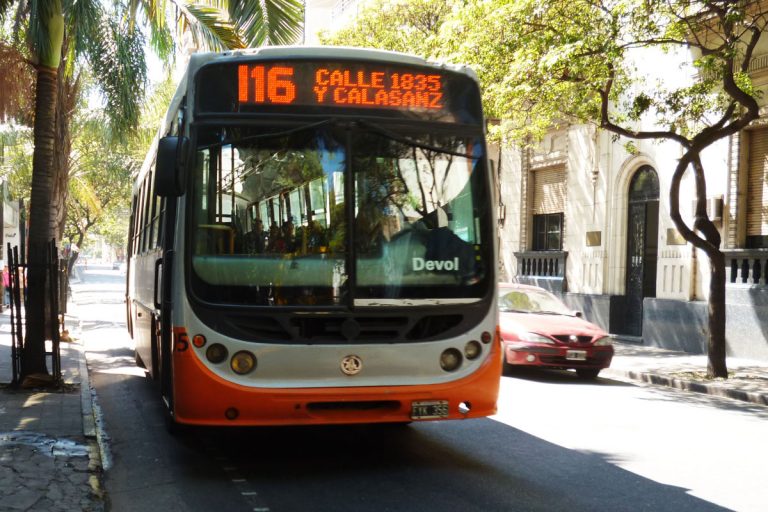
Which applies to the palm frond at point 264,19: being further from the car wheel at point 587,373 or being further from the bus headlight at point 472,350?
the bus headlight at point 472,350

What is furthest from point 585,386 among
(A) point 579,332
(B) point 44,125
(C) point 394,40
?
(C) point 394,40

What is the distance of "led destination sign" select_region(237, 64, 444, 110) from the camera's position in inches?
263

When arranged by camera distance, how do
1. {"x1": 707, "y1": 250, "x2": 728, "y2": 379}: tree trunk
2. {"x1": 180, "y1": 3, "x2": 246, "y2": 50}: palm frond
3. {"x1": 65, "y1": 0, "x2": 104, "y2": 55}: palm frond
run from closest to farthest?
{"x1": 65, "y1": 0, "x2": 104, "y2": 55}: palm frond → {"x1": 180, "y1": 3, "x2": 246, "y2": 50}: palm frond → {"x1": 707, "y1": 250, "x2": 728, "y2": 379}: tree trunk

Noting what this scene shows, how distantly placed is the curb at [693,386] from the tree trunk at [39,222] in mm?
8724

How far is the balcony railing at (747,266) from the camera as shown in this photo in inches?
636

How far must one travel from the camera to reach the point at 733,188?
17.1 metres

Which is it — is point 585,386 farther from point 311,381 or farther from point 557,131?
point 557,131

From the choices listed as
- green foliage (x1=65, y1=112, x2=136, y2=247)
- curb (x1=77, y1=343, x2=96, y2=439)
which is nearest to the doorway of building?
curb (x1=77, y1=343, x2=96, y2=439)

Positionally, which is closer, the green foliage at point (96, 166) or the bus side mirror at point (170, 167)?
the bus side mirror at point (170, 167)

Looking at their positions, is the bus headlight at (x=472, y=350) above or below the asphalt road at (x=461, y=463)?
above

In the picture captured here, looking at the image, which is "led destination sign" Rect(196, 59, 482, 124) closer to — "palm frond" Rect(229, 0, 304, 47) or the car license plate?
"palm frond" Rect(229, 0, 304, 47)

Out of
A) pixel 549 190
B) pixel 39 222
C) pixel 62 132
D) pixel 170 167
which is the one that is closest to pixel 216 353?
pixel 170 167

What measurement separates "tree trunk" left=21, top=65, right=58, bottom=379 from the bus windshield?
16.4 feet

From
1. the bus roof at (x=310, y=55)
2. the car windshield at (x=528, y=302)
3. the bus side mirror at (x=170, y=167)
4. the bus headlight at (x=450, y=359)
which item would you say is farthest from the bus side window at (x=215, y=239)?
the car windshield at (x=528, y=302)
